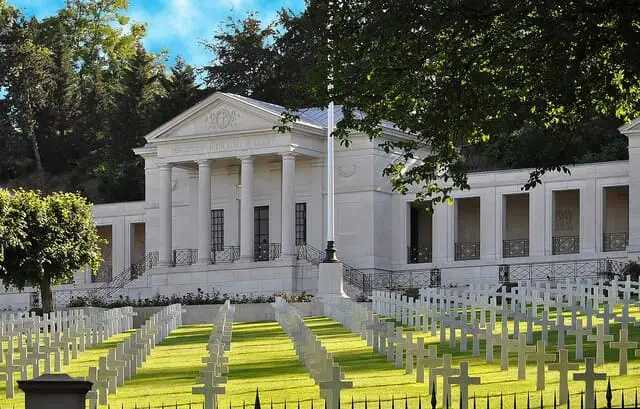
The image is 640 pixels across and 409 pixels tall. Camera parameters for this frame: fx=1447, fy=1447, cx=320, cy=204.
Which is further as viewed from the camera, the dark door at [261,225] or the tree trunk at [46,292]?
the dark door at [261,225]

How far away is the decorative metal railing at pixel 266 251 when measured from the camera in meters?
63.6

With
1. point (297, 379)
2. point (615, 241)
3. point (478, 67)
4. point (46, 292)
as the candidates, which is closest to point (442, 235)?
point (615, 241)

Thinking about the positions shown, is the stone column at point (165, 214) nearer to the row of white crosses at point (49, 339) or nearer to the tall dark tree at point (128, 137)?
the row of white crosses at point (49, 339)

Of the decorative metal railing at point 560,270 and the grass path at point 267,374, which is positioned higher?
the decorative metal railing at point 560,270

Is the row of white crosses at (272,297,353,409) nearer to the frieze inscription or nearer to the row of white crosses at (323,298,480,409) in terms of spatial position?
the row of white crosses at (323,298,480,409)

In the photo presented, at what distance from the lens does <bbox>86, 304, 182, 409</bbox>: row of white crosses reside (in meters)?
18.9

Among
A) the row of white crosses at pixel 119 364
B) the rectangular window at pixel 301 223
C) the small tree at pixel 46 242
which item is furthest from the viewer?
the rectangular window at pixel 301 223

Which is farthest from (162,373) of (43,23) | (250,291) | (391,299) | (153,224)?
(43,23)

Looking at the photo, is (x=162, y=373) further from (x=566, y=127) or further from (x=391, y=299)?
(x=391, y=299)

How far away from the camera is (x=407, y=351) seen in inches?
835

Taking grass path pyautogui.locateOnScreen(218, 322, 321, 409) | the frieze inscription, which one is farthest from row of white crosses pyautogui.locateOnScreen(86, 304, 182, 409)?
the frieze inscription

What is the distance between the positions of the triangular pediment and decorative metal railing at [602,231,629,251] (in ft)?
48.1

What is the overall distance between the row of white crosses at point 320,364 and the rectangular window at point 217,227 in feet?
111

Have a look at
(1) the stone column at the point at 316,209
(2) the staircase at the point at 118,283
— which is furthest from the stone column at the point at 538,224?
(2) the staircase at the point at 118,283
